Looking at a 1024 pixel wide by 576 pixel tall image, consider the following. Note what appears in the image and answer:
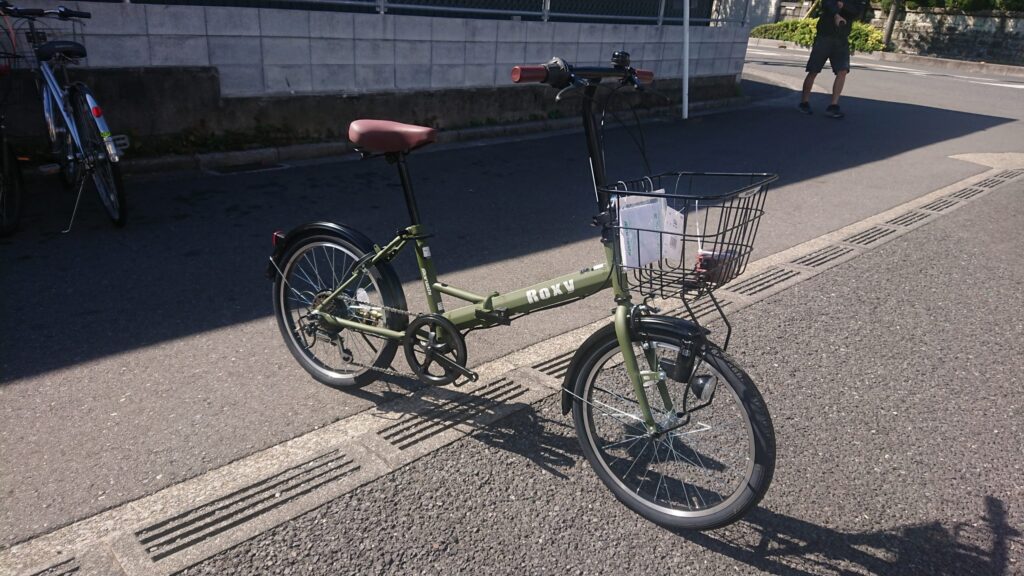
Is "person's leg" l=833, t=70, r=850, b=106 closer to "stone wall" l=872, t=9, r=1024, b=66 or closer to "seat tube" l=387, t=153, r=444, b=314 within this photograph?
"seat tube" l=387, t=153, r=444, b=314

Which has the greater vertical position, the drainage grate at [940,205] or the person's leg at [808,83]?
the person's leg at [808,83]

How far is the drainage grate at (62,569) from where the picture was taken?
2.23m

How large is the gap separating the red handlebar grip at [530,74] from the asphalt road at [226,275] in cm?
167

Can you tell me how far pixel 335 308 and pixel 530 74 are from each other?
1.54 metres

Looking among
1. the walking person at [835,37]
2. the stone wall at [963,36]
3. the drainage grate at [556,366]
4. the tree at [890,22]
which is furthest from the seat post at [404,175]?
the stone wall at [963,36]

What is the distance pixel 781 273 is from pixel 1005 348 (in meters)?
1.44

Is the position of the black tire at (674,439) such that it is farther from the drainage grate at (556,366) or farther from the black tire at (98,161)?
the black tire at (98,161)

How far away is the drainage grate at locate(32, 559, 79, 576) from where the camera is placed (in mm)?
2234

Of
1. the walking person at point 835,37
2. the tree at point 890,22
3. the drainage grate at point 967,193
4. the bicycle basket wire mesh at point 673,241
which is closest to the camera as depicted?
the bicycle basket wire mesh at point 673,241

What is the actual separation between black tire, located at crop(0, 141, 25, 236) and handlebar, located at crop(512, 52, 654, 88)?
4.29 meters

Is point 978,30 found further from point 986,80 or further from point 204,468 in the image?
point 204,468

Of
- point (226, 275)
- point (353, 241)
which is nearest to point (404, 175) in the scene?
point (353, 241)

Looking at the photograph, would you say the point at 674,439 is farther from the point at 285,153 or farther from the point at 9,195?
the point at 285,153

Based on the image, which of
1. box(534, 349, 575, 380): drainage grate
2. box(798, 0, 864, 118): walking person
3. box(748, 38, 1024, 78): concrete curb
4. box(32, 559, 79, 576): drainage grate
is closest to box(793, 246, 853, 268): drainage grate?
box(534, 349, 575, 380): drainage grate
